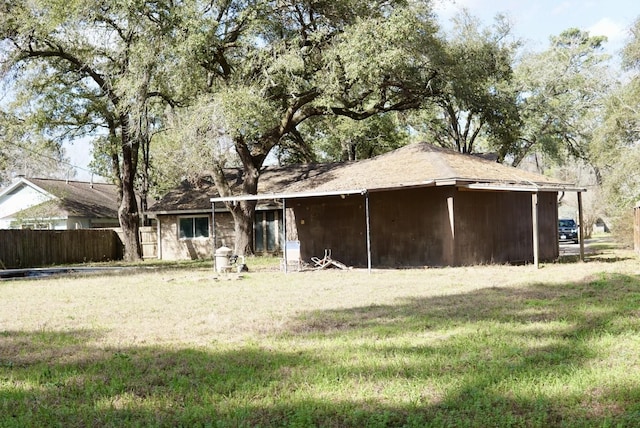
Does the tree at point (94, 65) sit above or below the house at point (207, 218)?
above

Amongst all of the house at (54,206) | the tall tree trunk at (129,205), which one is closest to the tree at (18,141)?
the tall tree trunk at (129,205)

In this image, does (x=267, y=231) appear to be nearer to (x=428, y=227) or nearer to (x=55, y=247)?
(x=55, y=247)

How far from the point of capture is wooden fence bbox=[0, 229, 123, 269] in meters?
25.5

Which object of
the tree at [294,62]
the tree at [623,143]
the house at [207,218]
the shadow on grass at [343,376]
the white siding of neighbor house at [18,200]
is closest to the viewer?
the shadow on grass at [343,376]

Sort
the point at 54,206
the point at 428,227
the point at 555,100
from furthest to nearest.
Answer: the point at 54,206, the point at 555,100, the point at 428,227

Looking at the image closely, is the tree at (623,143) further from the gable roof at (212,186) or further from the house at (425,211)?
the gable roof at (212,186)

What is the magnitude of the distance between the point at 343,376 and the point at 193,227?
24320mm

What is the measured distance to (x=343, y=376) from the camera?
5.40 m

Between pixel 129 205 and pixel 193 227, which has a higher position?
pixel 129 205

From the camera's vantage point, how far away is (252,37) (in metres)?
21.7

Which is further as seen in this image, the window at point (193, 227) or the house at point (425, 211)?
the window at point (193, 227)

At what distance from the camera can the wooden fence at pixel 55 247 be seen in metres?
25.5

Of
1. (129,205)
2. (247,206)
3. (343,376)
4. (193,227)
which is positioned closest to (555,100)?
(247,206)

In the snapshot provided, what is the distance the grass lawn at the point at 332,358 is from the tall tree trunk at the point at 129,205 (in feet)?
50.9
